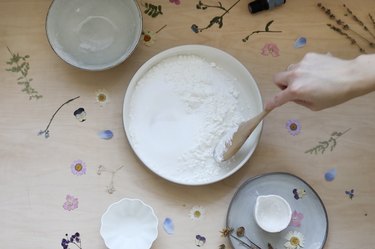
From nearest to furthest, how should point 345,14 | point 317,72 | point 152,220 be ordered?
point 317,72 < point 152,220 < point 345,14

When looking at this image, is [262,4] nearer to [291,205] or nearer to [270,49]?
[270,49]

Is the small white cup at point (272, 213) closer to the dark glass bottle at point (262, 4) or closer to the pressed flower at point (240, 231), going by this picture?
the pressed flower at point (240, 231)

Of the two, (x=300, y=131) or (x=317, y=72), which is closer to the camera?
(x=317, y=72)

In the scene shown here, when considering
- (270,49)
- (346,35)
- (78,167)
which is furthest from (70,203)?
(346,35)

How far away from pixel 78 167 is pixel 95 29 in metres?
0.29

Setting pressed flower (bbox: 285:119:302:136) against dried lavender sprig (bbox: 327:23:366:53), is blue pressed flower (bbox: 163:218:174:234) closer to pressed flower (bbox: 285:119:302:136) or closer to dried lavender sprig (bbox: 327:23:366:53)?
pressed flower (bbox: 285:119:302:136)

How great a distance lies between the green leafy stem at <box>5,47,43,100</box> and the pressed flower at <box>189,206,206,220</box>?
390 mm

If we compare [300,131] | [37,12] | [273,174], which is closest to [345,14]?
[300,131]

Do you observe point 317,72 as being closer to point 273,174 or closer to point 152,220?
point 273,174

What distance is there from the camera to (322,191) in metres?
1.09

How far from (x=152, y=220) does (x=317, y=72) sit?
0.42m

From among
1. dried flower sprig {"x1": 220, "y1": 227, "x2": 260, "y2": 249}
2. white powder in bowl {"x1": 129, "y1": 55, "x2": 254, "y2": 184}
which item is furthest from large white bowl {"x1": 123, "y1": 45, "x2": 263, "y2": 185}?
dried flower sprig {"x1": 220, "y1": 227, "x2": 260, "y2": 249}

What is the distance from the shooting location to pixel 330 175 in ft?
3.59

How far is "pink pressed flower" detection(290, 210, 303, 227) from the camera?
1.07 metres
